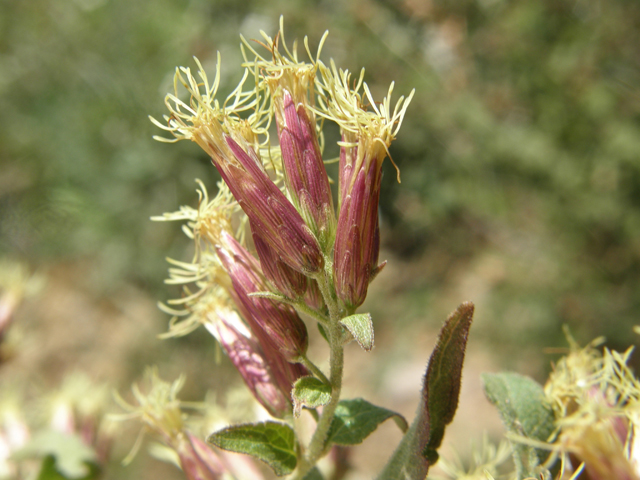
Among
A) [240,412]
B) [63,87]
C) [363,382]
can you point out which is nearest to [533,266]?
[363,382]

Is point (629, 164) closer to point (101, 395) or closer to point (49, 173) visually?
point (101, 395)

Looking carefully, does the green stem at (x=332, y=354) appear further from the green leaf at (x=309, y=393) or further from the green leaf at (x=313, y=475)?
the green leaf at (x=313, y=475)

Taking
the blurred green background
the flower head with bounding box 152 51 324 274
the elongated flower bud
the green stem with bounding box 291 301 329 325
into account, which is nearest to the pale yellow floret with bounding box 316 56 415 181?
the flower head with bounding box 152 51 324 274

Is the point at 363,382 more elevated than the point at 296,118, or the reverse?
the point at 363,382

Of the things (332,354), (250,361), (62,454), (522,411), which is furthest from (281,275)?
(62,454)

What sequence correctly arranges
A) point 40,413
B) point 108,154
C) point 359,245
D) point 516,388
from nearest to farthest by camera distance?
point 359,245 < point 516,388 < point 40,413 < point 108,154

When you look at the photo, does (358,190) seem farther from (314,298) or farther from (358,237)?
(314,298)
